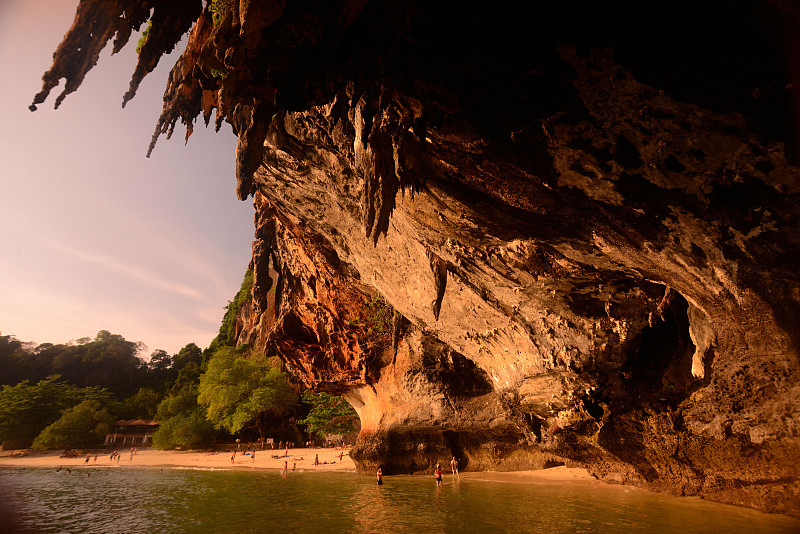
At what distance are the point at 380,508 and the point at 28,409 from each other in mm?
48282

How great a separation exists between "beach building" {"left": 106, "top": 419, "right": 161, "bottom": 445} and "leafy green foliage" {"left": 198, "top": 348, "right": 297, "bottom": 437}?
16.0 metres

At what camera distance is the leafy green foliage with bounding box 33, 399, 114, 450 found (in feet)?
117

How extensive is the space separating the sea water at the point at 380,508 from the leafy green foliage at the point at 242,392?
42.3 ft

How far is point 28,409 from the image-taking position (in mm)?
37750

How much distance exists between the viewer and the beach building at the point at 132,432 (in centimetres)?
4235

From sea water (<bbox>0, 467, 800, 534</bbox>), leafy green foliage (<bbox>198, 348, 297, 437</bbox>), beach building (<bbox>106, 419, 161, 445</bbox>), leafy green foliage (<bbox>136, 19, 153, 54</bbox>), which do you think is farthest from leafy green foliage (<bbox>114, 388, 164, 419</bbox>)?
leafy green foliage (<bbox>136, 19, 153, 54</bbox>)

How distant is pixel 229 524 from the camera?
9.79 m

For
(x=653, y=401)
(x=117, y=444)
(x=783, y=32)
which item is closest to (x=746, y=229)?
(x=783, y=32)

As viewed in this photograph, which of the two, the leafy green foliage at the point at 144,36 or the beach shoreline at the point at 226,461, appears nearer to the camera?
the leafy green foliage at the point at 144,36

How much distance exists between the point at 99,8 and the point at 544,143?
7193 millimetres

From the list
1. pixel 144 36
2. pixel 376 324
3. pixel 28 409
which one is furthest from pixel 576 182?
pixel 28 409

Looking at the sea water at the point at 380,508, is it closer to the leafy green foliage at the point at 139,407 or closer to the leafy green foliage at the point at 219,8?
the leafy green foliage at the point at 219,8

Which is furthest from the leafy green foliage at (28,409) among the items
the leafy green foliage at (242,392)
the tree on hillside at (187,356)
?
the leafy green foliage at (242,392)

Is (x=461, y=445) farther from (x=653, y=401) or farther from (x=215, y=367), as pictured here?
(x=215, y=367)
